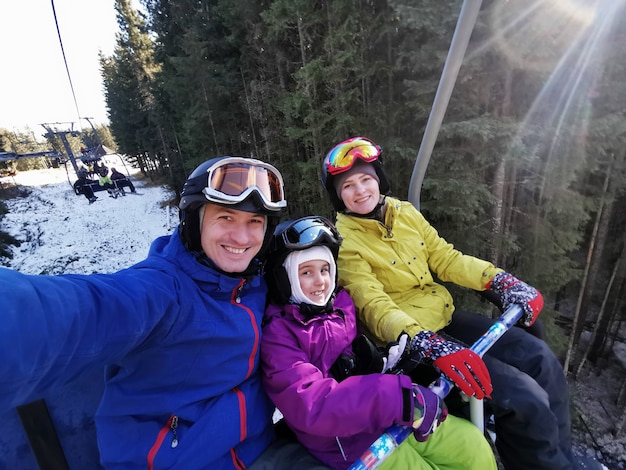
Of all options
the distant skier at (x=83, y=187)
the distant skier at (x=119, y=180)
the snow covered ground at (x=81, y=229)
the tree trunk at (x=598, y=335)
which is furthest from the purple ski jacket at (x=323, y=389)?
the distant skier at (x=119, y=180)

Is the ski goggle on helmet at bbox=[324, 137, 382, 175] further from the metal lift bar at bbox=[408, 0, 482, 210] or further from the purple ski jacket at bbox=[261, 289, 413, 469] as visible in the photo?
the purple ski jacket at bbox=[261, 289, 413, 469]

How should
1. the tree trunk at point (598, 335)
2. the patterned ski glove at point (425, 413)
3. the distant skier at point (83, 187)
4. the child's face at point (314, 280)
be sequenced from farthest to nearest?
the distant skier at point (83, 187)
the tree trunk at point (598, 335)
the child's face at point (314, 280)
the patterned ski glove at point (425, 413)

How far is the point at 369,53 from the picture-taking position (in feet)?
26.5

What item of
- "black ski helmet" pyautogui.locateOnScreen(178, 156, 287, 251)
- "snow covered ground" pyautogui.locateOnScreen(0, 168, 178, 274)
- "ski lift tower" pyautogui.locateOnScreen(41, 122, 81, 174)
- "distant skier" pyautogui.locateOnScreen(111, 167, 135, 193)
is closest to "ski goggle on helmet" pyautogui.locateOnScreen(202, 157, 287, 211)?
"black ski helmet" pyautogui.locateOnScreen(178, 156, 287, 251)

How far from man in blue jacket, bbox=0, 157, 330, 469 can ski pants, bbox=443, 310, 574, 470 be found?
128 centimetres

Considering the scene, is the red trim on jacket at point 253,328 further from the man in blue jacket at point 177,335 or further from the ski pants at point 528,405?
the ski pants at point 528,405

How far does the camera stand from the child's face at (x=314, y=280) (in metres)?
2.01

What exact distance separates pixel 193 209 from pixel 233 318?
0.62 m

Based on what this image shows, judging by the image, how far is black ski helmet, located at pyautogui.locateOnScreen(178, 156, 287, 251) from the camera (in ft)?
5.43

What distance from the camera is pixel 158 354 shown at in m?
1.42

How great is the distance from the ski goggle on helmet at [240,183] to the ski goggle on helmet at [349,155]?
840 mm

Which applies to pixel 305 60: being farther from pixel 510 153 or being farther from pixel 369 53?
pixel 510 153

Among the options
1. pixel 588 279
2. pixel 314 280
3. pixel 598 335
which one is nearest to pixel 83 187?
pixel 314 280

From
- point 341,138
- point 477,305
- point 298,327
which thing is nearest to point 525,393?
point 298,327
